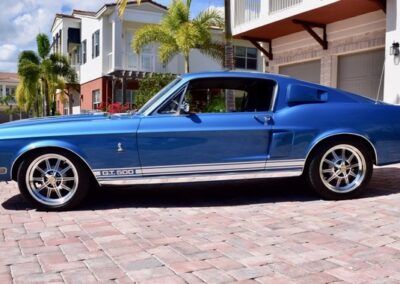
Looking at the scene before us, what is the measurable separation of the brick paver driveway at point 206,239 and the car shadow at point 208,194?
0.02 meters

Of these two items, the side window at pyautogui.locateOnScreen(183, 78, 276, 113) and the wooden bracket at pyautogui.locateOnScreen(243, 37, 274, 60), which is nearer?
the side window at pyautogui.locateOnScreen(183, 78, 276, 113)

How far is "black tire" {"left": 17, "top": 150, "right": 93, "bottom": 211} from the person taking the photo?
5.17m

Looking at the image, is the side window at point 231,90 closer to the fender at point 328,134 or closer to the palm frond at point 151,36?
the fender at point 328,134

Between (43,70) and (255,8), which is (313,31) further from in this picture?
(43,70)

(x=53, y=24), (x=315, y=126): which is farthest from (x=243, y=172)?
(x=53, y=24)

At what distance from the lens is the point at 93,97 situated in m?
28.9

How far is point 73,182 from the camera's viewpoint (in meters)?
5.27

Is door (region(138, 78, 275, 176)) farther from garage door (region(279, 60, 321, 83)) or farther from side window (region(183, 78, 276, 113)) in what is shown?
garage door (region(279, 60, 321, 83))

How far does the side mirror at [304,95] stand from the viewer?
5648 mm

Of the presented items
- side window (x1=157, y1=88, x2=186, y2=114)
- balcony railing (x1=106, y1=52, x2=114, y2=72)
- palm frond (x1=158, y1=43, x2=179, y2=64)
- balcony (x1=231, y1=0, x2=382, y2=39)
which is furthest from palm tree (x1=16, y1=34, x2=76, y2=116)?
side window (x1=157, y1=88, x2=186, y2=114)

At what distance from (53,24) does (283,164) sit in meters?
36.7

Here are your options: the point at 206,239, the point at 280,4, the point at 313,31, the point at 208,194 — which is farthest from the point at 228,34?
the point at 206,239

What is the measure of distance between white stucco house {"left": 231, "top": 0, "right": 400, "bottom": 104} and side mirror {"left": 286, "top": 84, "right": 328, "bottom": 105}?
14.8 feet

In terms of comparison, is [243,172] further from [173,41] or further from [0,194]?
[173,41]
